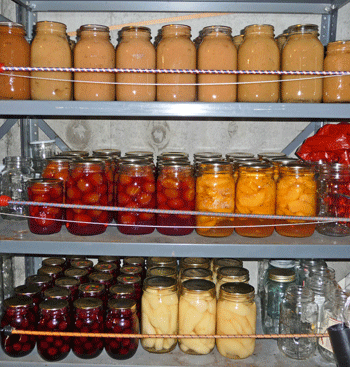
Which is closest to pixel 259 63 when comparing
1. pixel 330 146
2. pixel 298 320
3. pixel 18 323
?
pixel 330 146

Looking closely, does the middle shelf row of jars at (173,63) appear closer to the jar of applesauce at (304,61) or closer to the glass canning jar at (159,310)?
the jar of applesauce at (304,61)

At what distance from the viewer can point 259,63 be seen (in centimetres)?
122

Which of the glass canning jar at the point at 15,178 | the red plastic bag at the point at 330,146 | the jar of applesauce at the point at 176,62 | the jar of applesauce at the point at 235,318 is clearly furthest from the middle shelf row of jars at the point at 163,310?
the jar of applesauce at the point at 176,62

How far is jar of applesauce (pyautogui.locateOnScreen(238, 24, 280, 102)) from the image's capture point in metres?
1.21

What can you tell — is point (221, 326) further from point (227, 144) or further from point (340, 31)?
point (340, 31)

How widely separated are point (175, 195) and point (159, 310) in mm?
395

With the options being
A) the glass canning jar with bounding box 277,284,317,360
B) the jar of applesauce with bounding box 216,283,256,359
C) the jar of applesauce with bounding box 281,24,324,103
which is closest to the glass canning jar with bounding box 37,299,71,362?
the jar of applesauce with bounding box 216,283,256,359

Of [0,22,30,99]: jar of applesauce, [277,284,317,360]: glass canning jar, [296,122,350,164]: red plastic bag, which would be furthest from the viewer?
[296,122,350,164]: red plastic bag

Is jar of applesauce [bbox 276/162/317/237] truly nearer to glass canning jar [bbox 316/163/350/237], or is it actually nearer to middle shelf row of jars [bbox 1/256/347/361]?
glass canning jar [bbox 316/163/350/237]

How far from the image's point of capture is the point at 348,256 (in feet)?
3.78

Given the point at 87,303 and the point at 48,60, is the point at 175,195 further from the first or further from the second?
the point at 48,60

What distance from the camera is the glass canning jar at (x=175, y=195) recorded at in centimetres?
123

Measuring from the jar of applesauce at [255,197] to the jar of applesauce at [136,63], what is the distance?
40 centimetres

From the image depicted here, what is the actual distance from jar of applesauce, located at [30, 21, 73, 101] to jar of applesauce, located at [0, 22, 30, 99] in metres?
0.03
